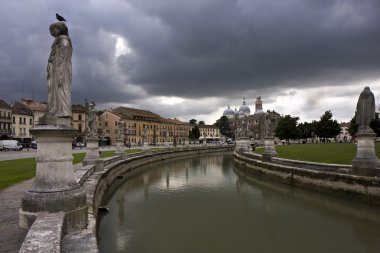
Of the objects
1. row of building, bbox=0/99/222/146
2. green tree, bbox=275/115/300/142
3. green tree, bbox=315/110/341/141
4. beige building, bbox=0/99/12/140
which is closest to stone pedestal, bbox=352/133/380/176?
row of building, bbox=0/99/222/146

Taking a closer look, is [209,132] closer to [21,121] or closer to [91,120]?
[21,121]

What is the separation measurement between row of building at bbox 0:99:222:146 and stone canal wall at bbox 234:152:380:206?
84.7 feet

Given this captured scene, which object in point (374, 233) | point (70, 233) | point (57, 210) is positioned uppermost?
point (57, 210)

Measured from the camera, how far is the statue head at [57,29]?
291 inches

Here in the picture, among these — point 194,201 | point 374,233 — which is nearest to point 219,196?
point 194,201

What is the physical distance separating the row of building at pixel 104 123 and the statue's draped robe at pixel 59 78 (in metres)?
37.8

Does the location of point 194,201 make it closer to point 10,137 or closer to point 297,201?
point 297,201

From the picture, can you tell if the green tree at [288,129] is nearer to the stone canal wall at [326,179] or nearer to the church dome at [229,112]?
the stone canal wall at [326,179]

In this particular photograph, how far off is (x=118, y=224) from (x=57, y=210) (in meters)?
5.93

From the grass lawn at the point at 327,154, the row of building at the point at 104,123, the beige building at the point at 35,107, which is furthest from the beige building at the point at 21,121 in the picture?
the grass lawn at the point at 327,154

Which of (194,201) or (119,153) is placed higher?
(119,153)

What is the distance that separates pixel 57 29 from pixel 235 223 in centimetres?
908

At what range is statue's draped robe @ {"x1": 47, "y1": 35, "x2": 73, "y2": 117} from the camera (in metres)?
7.18

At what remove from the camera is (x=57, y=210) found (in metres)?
6.71
